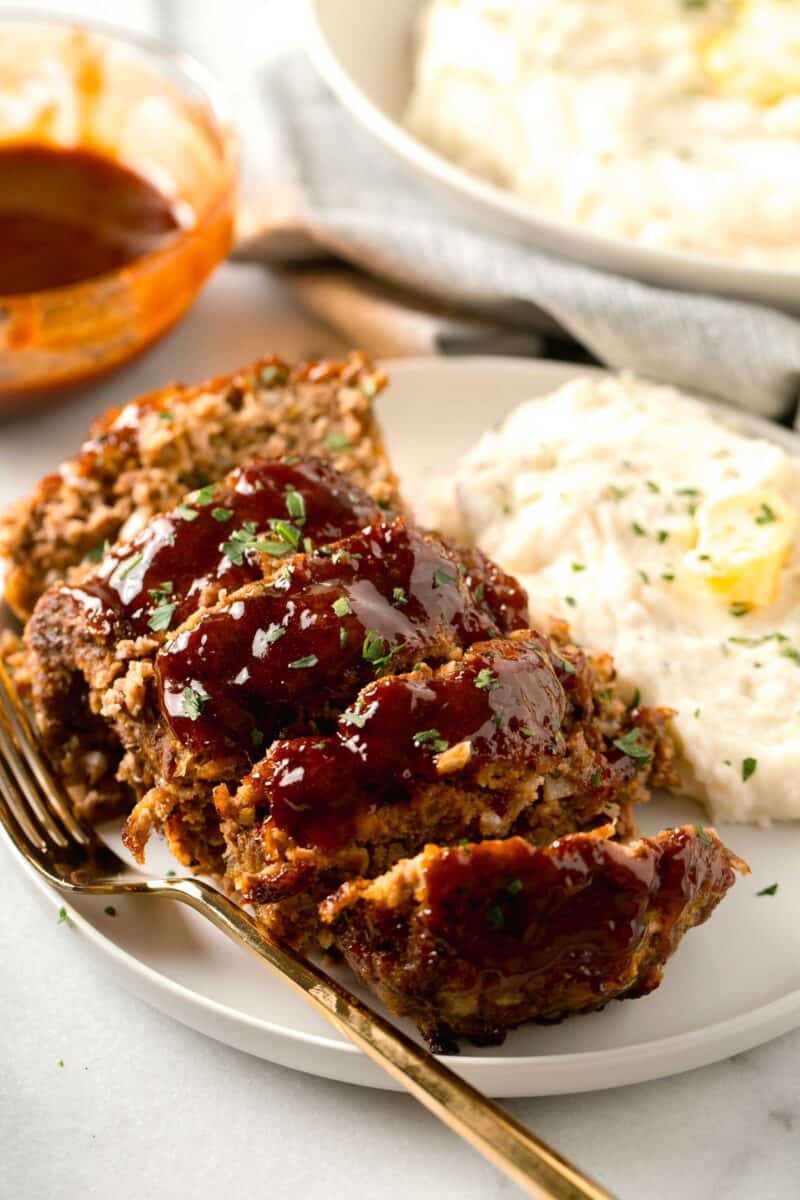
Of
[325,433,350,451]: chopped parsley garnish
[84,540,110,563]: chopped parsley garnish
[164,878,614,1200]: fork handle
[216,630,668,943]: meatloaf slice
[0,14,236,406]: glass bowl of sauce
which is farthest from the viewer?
[0,14,236,406]: glass bowl of sauce

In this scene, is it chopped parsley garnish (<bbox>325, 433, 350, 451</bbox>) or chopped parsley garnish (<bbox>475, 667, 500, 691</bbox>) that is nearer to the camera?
chopped parsley garnish (<bbox>475, 667, 500, 691</bbox>)

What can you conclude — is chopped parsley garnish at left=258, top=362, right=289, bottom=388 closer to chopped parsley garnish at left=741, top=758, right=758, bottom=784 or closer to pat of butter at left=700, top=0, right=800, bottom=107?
chopped parsley garnish at left=741, top=758, right=758, bottom=784

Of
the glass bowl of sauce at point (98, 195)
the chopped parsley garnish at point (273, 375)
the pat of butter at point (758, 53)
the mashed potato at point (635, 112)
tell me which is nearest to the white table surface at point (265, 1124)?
the chopped parsley garnish at point (273, 375)

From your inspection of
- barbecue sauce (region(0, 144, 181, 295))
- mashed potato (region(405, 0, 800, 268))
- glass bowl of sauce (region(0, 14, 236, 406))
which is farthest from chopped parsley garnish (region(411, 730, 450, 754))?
barbecue sauce (region(0, 144, 181, 295))

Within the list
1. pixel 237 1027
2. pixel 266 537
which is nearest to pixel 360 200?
pixel 266 537

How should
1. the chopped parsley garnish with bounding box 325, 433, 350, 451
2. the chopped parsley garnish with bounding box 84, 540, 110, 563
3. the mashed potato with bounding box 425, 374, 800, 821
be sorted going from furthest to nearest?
the chopped parsley garnish with bounding box 325, 433, 350, 451 → the chopped parsley garnish with bounding box 84, 540, 110, 563 → the mashed potato with bounding box 425, 374, 800, 821

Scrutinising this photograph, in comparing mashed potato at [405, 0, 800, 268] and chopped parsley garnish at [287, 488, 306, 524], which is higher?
mashed potato at [405, 0, 800, 268]

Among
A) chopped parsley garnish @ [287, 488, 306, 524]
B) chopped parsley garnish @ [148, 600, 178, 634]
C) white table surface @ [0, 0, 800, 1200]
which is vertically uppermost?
chopped parsley garnish @ [287, 488, 306, 524]
